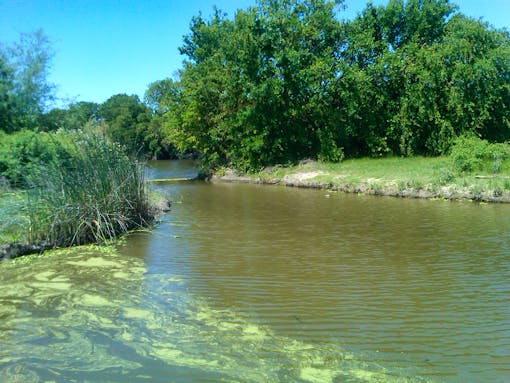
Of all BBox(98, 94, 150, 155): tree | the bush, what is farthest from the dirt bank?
BBox(98, 94, 150, 155): tree

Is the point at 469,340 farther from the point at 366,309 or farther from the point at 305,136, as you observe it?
the point at 305,136

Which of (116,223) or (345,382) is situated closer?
(345,382)

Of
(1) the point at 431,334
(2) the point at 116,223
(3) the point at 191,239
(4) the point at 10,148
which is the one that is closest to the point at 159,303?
(1) the point at 431,334

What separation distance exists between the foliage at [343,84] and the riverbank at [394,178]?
6.48 ft

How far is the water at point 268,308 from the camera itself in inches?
191

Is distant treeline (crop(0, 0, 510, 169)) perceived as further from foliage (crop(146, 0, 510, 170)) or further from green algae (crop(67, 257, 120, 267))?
green algae (crop(67, 257, 120, 267))

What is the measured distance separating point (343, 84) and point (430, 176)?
10.9 meters

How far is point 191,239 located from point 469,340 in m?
7.20

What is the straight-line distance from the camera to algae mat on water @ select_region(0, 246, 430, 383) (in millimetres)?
4711

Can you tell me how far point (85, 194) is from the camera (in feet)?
35.4

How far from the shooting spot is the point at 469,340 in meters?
5.38

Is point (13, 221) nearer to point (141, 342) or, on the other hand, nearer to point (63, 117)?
point (141, 342)

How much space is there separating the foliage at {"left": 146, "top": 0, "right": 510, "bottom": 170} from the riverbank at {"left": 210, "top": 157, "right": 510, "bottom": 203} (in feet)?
6.48

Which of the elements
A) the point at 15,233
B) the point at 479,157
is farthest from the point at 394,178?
the point at 15,233
